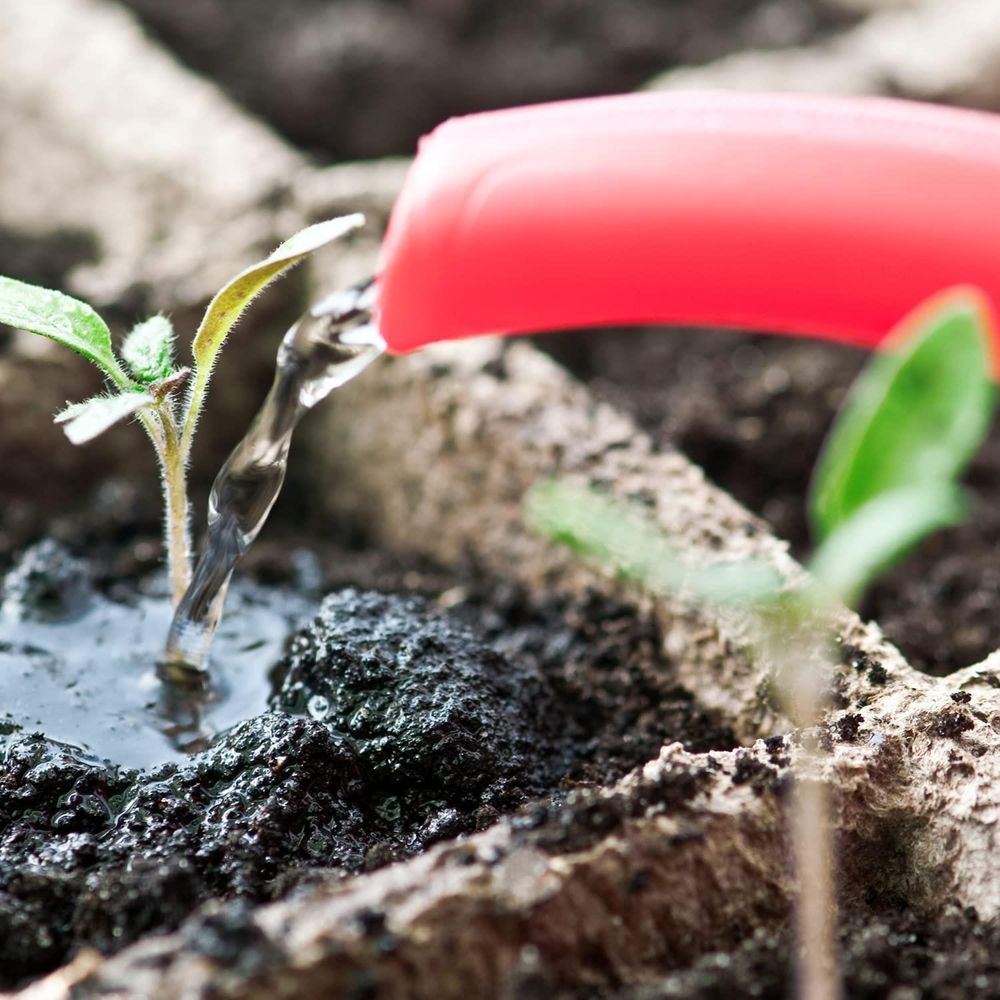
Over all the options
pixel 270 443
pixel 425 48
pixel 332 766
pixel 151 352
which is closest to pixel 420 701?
pixel 332 766

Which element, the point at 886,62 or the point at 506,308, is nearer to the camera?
A: the point at 506,308

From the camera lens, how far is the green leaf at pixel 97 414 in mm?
855

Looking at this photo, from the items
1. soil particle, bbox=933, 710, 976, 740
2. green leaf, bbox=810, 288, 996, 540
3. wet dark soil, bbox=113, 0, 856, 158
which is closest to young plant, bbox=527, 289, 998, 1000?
green leaf, bbox=810, 288, 996, 540

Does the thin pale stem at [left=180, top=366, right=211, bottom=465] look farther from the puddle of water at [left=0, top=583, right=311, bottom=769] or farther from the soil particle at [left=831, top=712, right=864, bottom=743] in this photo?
the soil particle at [left=831, top=712, right=864, bottom=743]

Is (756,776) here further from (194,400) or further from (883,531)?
(194,400)

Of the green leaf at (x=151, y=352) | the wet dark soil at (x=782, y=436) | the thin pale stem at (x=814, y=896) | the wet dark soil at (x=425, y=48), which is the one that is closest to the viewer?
the thin pale stem at (x=814, y=896)

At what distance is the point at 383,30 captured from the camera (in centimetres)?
254

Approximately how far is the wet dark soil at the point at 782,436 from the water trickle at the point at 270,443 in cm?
44

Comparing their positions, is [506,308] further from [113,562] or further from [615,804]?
[113,562]

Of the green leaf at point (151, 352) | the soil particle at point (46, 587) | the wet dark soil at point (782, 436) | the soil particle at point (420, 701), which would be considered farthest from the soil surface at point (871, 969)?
the soil particle at point (46, 587)

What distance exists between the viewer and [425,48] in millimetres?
2543

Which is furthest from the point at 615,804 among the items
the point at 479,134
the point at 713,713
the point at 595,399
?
the point at 595,399

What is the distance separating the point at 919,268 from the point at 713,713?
462mm

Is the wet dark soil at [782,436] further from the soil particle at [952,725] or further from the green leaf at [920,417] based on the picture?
the green leaf at [920,417]
